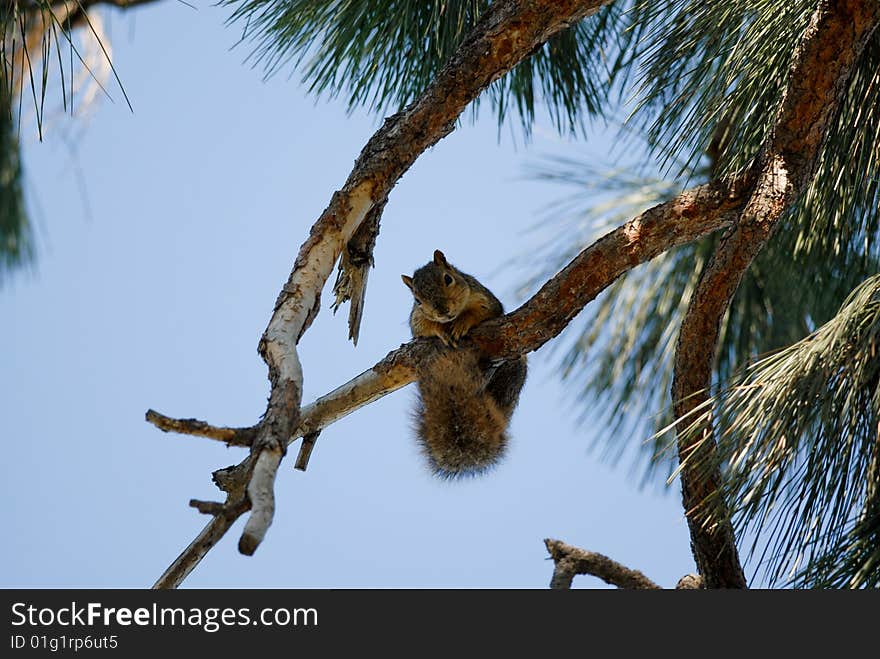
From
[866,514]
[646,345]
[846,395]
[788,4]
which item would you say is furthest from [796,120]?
[646,345]

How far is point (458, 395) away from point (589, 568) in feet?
1.55

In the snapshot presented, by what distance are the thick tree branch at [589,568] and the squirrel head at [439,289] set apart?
0.49m

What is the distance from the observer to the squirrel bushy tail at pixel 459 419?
79.4 inches

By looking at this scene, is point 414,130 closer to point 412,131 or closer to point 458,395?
point 412,131

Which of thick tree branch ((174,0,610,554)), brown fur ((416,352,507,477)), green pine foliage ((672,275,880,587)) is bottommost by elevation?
green pine foliage ((672,275,880,587))

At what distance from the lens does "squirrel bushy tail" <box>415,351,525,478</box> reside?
2018mm

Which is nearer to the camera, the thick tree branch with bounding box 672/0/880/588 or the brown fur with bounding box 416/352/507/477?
the thick tree branch with bounding box 672/0/880/588

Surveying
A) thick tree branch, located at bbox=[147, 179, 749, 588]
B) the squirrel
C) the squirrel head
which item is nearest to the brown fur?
the squirrel

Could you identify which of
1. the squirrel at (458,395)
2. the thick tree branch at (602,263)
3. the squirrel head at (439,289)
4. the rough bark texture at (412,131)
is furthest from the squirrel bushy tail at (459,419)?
the rough bark texture at (412,131)

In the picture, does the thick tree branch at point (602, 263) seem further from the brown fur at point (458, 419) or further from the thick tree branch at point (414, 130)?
the thick tree branch at point (414, 130)

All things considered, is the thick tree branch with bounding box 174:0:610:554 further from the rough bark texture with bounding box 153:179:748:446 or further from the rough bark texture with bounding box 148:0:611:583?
→ the rough bark texture with bounding box 153:179:748:446

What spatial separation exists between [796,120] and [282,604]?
1066mm

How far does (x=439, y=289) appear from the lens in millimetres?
2387

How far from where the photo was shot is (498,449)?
7.03 ft
